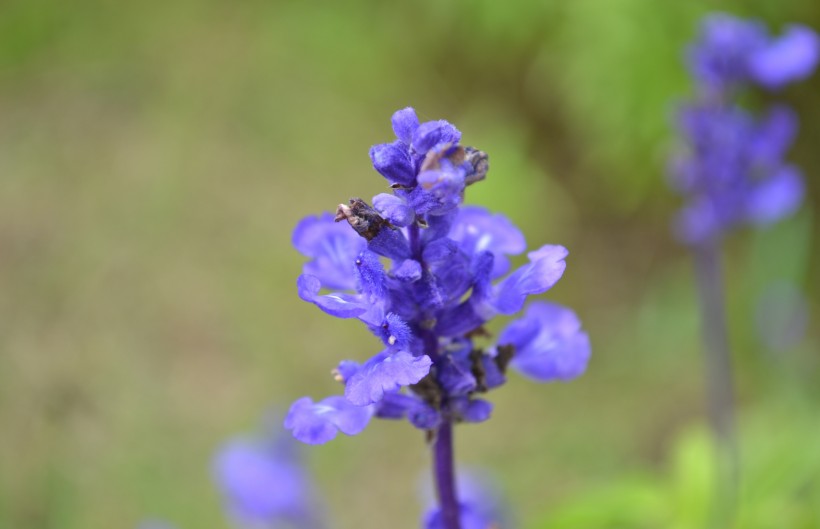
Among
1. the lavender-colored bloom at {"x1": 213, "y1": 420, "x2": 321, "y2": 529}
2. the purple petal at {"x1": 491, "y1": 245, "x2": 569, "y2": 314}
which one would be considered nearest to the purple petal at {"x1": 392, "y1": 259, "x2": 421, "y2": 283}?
the purple petal at {"x1": 491, "y1": 245, "x2": 569, "y2": 314}

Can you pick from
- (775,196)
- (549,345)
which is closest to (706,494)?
(775,196)

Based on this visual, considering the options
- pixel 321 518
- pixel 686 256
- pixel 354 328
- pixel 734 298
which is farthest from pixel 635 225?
pixel 321 518

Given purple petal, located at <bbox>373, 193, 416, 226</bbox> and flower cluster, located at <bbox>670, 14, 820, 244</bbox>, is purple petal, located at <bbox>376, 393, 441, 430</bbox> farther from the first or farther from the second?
flower cluster, located at <bbox>670, 14, 820, 244</bbox>

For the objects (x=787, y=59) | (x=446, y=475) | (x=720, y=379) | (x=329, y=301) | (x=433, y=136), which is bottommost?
(x=446, y=475)

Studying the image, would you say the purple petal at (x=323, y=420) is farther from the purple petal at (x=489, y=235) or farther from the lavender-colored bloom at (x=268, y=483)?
the lavender-colored bloom at (x=268, y=483)

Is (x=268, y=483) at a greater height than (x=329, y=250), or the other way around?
(x=268, y=483)

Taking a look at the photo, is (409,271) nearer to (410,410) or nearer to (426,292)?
(426,292)

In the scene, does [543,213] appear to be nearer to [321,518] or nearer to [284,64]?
[284,64]

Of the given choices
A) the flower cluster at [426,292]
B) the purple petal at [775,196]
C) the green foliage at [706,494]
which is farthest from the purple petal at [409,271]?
the purple petal at [775,196]
